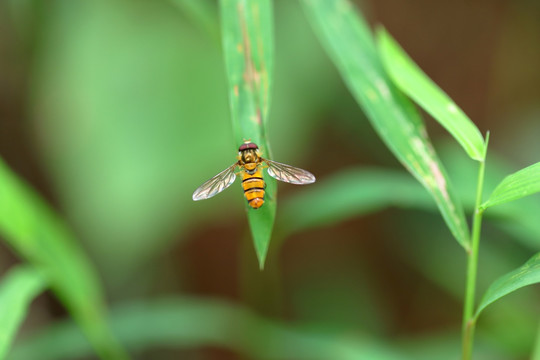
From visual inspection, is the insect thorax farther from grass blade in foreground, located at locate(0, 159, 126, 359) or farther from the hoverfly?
grass blade in foreground, located at locate(0, 159, 126, 359)

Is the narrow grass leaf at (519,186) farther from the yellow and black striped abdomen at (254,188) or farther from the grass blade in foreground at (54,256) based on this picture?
the grass blade in foreground at (54,256)

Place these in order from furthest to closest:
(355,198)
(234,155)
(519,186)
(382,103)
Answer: (234,155)
(355,198)
(382,103)
(519,186)

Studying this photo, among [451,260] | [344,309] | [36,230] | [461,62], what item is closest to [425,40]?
[461,62]

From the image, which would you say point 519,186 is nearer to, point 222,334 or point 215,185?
point 215,185

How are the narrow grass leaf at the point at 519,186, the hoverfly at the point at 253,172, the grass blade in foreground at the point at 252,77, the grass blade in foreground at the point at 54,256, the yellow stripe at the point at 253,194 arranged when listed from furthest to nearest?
1. the grass blade in foreground at the point at 54,256
2. the hoverfly at the point at 253,172
3. the yellow stripe at the point at 253,194
4. the grass blade in foreground at the point at 252,77
5. the narrow grass leaf at the point at 519,186

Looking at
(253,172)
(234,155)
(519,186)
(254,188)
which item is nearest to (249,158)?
(253,172)

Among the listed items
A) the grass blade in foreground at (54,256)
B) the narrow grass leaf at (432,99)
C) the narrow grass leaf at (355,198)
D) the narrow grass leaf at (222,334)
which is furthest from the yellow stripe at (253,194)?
the narrow grass leaf at (222,334)
